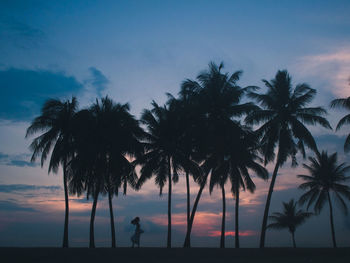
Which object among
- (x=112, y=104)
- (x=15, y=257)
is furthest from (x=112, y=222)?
(x=15, y=257)

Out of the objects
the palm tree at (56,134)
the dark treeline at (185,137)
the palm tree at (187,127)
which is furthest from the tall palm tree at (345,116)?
the palm tree at (56,134)

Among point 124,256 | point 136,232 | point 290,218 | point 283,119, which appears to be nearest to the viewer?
point 124,256

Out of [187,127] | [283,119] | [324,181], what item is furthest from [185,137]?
[324,181]

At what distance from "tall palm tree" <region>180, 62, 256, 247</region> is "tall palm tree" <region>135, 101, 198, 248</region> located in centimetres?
230

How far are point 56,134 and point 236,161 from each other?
17335 mm

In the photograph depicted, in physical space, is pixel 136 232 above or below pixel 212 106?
below

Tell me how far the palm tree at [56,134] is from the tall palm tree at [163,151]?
6689 mm

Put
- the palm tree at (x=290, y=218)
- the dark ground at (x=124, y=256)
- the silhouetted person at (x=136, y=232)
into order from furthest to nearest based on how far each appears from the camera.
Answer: the palm tree at (x=290, y=218) → the silhouetted person at (x=136, y=232) → the dark ground at (x=124, y=256)

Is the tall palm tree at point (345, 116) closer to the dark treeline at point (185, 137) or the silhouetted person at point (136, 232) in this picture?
the dark treeline at point (185, 137)

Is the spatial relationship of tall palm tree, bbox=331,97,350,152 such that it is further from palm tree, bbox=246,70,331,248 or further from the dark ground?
the dark ground

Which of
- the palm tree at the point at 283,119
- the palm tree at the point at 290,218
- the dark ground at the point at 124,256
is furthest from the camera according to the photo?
the palm tree at the point at 290,218

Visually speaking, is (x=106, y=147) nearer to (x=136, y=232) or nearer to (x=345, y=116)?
(x=136, y=232)

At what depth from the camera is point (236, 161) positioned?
95.7 ft

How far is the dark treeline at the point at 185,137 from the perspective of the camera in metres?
26.2
